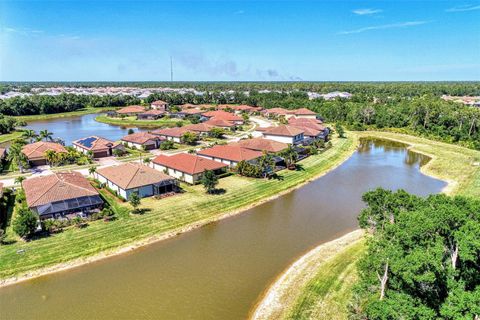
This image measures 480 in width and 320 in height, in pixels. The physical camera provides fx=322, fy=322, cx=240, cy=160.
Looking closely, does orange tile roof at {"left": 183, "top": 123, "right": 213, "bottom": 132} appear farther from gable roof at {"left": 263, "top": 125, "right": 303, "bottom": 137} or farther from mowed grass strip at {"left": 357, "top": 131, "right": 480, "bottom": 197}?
mowed grass strip at {"left": 357, "top": 131, "right": 480, "bottom": 197}

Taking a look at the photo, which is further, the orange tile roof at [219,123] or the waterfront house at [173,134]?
the orange tile roof at [219,123]

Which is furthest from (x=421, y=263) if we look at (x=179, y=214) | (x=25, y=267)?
(x=25, y=267)

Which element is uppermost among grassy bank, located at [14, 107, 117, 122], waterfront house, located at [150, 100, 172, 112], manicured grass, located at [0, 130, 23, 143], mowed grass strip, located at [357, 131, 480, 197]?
waterfront house, located at [150, 100, 172, 112]

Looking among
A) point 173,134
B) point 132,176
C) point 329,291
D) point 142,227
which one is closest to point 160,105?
point 173,134

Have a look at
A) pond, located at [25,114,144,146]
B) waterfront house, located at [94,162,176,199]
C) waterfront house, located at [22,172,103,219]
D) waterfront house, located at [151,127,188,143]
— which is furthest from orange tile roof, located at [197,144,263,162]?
pond, located at [25,114,144,146]

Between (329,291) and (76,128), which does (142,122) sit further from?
(329,291)

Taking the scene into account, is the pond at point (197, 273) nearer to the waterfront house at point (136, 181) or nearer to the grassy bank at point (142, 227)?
the grassy bank at point (142, 227)

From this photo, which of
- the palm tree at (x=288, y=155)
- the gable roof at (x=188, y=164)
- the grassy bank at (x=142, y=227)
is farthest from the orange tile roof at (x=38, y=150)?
the palm tree at (x=288, y=155)
